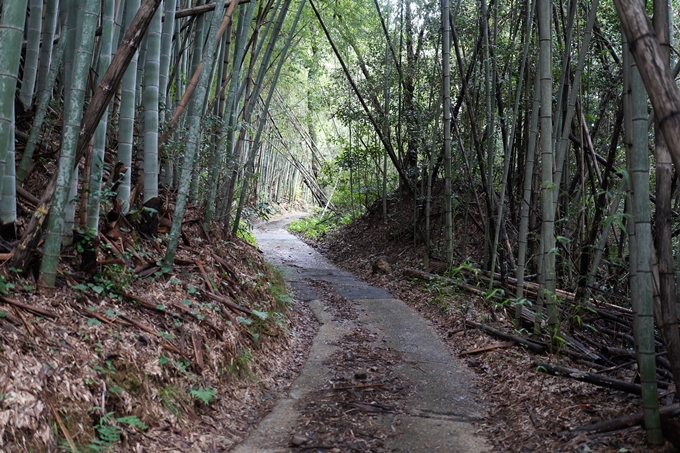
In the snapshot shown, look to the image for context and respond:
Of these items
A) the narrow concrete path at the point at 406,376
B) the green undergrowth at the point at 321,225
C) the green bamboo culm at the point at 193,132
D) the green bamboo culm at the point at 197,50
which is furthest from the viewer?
the green undergrowth at the point at 321,225

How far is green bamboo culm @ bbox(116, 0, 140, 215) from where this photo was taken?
3594mm

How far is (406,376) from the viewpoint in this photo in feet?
12.7

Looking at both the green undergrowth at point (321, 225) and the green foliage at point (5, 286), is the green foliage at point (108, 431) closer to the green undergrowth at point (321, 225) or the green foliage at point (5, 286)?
the green foliage at point (5, 286)

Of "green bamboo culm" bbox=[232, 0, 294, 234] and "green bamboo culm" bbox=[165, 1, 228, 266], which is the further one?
"green bamboo culm" bbox=[232, 0, 294, 234]

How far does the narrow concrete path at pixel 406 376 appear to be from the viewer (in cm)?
278

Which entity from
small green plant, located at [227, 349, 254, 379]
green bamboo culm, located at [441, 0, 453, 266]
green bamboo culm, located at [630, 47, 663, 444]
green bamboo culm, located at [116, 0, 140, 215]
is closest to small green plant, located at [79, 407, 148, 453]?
small green plant, located at [227, 349, 254, 379]

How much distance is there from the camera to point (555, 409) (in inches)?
117

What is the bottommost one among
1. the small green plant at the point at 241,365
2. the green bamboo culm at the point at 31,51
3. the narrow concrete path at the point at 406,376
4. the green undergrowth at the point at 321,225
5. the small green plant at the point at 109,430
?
the narrow concrete path at the point at 406,376

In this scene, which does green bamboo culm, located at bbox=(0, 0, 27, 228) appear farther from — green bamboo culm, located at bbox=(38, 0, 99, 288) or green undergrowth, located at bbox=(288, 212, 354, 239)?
green undergrowth, located at bbox=(288, 212, 354, 239)

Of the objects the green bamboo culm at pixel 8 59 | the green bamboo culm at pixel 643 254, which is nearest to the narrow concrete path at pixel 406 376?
the green bamboo culm at pixel 643 254

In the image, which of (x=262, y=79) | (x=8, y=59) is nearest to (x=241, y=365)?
(x=8, y=59)

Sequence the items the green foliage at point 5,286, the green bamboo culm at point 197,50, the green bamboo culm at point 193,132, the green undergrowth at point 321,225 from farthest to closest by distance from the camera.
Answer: the green undergrowth at point 321,225 → the green bamboo culm at point 197,50 → the green bamboo culm at point 193,132 → the green foliage at point 5,286

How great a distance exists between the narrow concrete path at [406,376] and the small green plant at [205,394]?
0.30 meters

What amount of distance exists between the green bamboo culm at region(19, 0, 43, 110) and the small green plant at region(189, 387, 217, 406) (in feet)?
8.26
